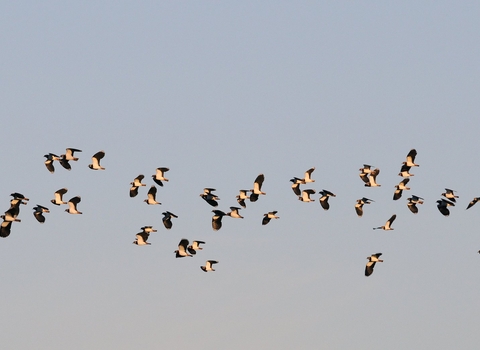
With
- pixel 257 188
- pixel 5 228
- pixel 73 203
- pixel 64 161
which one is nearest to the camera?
pixel 5 228

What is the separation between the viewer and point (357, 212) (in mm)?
101812

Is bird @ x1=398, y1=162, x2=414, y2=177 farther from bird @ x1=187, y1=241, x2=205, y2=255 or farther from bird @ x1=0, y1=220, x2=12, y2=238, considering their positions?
bird @ x1=0, y1=220, x2=12, y2=238

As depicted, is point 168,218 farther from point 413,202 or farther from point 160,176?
point 413,202

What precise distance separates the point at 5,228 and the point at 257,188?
758 inches

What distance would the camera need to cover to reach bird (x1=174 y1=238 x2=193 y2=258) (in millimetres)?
101250

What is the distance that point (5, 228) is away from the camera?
95375 mm

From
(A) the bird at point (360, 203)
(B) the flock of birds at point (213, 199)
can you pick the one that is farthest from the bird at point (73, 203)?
(A) the bird at point (360, 203)

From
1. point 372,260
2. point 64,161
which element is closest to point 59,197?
point 64,161

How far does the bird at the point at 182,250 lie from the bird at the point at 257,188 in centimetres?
646

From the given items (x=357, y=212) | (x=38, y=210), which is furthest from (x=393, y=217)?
(x=38, y=210)

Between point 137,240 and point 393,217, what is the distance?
64.9 ft

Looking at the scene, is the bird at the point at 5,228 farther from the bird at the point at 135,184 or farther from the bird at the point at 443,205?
the bird at the point at 443,205

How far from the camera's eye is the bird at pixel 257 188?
10038cm

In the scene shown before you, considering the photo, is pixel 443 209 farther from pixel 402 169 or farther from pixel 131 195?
pixel 131 195
